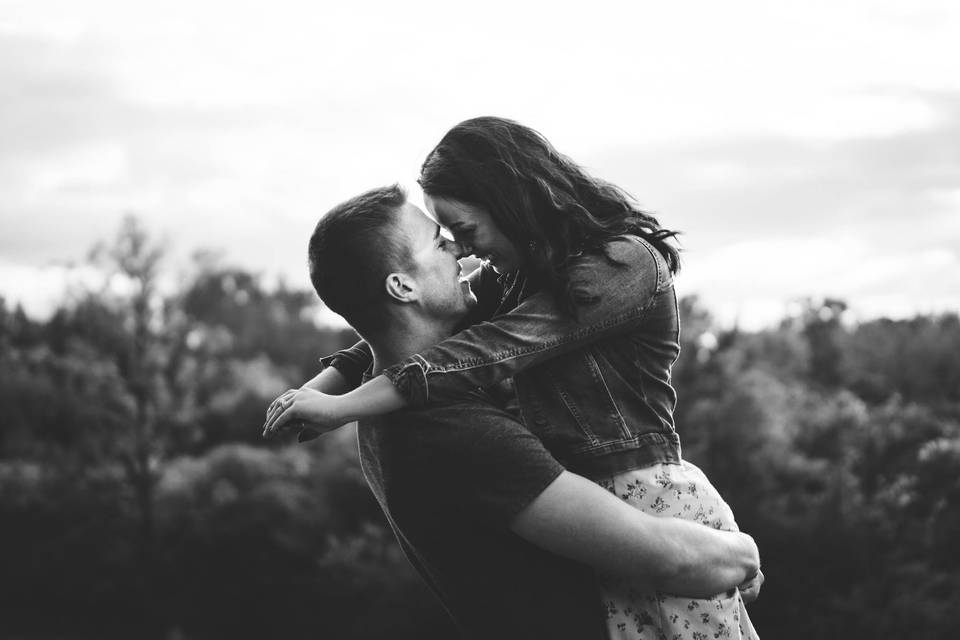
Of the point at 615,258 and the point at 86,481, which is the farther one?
the point at 86,481

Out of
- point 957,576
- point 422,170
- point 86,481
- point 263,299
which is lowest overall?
point 263,299

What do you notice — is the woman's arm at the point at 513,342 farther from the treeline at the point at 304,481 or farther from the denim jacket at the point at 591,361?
the treeline at the point at 304,481

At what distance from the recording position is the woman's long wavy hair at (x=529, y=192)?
9.06 feet

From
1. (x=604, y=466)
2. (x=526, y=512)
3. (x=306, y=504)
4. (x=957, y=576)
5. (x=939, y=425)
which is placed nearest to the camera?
(x=526, y=512)

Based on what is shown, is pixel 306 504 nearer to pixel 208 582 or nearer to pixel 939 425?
pixel 208 582

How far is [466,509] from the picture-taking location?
7.84 feet

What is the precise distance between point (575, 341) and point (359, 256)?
605 millimetres

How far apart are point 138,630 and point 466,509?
22.6 m

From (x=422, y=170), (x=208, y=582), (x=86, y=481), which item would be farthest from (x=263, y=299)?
(x=422, y=170)

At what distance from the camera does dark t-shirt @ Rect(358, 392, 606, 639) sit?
233 centimetres

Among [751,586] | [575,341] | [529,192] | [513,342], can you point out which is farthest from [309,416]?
[751,586]

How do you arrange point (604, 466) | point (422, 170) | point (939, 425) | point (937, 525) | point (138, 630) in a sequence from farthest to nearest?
point (138, 630), point (939, 425), point (937, 525), point (422, 170), point (604, 466)

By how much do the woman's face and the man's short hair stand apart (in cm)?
25

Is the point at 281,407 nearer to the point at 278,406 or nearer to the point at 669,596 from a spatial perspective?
the point at 278,406
